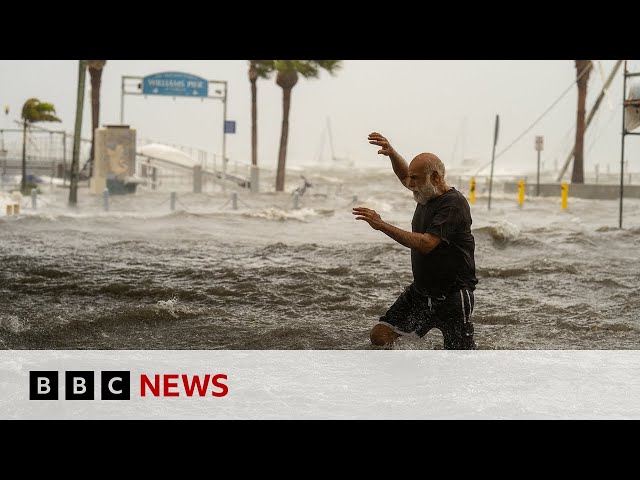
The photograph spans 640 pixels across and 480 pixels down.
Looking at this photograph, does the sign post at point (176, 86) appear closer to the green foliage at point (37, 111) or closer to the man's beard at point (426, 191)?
the green foliage at point (37, 111)

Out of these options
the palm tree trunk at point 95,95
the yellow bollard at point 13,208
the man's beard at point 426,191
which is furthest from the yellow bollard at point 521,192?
the man's beard at point 426,191

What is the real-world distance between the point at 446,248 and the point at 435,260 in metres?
0.09

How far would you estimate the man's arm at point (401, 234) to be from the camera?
4109 mm

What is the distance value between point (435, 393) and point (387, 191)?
810 inches

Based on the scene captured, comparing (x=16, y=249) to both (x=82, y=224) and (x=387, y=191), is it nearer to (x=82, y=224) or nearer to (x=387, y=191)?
(x=82, y=224)

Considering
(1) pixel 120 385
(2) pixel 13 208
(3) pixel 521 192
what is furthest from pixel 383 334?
(3) pixel 521 192

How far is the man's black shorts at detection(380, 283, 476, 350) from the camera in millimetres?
4680

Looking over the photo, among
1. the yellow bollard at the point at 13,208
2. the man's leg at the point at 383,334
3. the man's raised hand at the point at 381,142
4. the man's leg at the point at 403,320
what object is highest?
the man's raised hand at the point at 381,142

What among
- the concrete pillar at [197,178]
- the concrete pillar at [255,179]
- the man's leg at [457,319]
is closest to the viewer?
the man's leg at [457,319]

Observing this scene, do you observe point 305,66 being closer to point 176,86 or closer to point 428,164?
point 176,86

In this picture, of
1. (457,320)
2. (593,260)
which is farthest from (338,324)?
(593,260)

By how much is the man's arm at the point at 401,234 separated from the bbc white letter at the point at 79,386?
7.89ft

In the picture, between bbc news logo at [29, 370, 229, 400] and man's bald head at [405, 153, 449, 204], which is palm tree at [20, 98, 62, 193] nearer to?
bbc news logo at [29, 370, 229, 400]

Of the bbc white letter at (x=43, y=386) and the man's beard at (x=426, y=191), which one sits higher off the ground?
the man's beard at (x=426, y=191)
